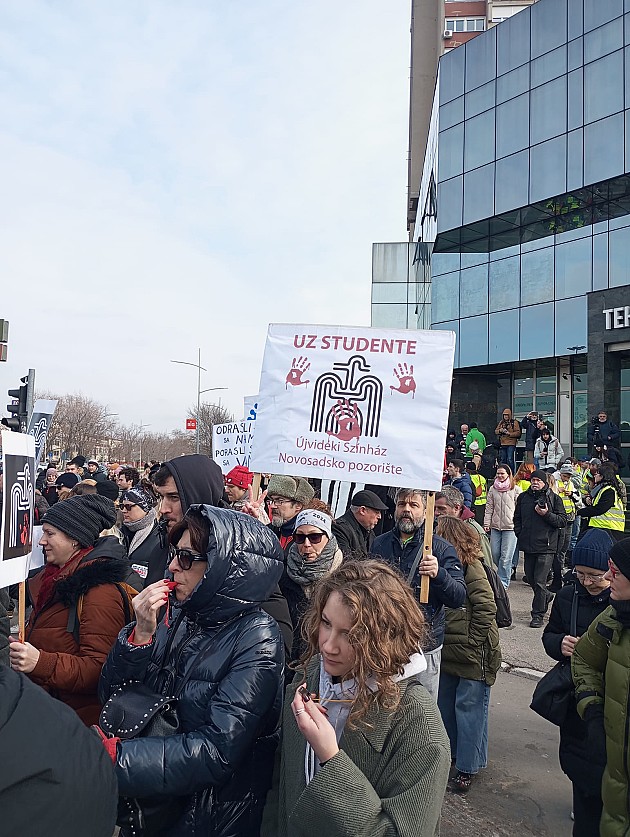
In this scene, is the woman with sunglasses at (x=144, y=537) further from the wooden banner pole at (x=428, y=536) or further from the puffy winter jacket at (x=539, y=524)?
the puffy winter jacket at (x=539, y=524)

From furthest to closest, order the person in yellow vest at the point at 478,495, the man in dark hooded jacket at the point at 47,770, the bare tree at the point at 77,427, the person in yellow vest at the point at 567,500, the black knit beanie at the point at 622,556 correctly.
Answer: the bare tree at the point at 77,427
the person in yellow vest at the point at 478,495
the person in yellow vest at the point at 567,500
the black knit beanie at the point at 622,556
the man in dark hooded jacket at the point at 47,770

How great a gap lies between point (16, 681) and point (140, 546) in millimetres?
3825

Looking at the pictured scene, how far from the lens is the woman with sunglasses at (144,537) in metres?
4.52

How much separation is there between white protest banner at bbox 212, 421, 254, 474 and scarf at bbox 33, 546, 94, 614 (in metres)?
5.12

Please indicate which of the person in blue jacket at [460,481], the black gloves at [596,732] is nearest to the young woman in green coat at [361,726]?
the black gloves at [596,732]

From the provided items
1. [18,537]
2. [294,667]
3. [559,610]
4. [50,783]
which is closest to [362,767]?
[294,667]

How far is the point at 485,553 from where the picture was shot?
5.51m

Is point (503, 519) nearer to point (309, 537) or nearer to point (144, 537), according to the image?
point (144, 537)

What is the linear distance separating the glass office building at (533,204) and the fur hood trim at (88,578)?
20.8 meters

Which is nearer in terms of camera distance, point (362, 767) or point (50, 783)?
point (50, 783)

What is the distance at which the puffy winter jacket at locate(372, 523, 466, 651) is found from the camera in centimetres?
440

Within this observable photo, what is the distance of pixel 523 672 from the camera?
7.30 metres

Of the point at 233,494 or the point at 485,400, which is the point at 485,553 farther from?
the point at 485,400

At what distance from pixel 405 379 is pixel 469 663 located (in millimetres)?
2069
